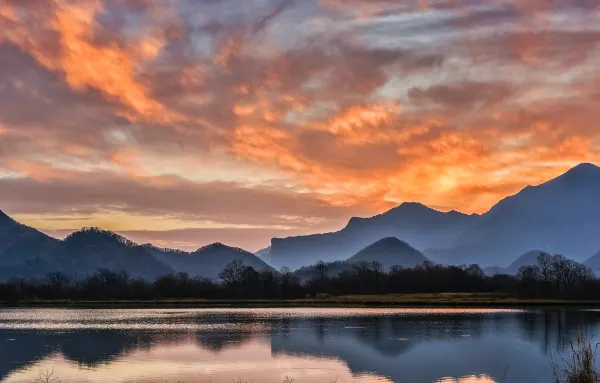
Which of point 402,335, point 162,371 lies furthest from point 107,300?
point 162,371

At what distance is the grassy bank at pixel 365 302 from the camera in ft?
370

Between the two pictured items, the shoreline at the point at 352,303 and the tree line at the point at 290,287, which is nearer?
the shoreline at the point at 352,303

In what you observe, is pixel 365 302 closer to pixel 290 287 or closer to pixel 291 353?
pixel 290 287

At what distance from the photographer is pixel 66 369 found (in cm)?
3309

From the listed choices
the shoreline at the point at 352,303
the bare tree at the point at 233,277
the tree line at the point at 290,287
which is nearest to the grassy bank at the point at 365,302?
the shoreline at the point at 352,303

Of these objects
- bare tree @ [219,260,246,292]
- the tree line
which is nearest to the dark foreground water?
the tree line

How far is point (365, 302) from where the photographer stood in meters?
125

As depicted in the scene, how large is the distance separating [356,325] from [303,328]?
5657 millimetres

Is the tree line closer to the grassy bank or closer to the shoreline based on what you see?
the shoreline

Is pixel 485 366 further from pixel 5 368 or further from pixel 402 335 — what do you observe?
pixel 5 368

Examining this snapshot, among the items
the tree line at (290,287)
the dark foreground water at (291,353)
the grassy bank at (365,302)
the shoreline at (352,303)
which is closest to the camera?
the dark foreground water at (291,353)

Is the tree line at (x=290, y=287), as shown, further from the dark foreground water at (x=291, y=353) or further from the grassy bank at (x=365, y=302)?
the dark foreground water at (x=291, y=353)

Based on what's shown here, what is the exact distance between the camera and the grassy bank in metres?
113

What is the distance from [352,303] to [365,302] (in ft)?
8.88
